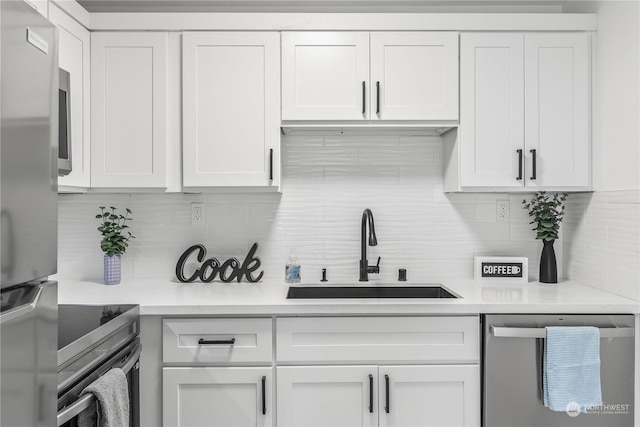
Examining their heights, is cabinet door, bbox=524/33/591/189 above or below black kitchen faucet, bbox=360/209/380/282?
above

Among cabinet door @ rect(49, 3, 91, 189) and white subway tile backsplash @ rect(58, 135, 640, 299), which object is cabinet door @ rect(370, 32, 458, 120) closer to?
white subway tile backsplash @ rect(58, 135, 640, 299)

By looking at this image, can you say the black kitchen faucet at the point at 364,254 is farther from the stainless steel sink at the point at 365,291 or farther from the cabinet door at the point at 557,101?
the cabinet door at the point at 557,101

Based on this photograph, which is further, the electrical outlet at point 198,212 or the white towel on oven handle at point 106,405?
the electrical outlet at point 198,212

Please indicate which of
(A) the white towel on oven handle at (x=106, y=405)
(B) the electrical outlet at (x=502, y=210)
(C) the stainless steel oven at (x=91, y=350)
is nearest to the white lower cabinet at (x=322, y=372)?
(C) the stainless steel oven at (x=91, y=350)

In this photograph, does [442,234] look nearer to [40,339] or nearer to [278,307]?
[278,307]

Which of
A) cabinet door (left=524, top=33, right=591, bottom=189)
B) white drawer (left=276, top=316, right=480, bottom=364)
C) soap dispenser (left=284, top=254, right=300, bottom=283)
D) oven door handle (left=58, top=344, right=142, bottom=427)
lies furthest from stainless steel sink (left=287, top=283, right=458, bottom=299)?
oven door handle (left=58, top=344, right=142, bottom=427)

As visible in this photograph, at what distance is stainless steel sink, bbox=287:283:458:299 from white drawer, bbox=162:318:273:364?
1.74 feet

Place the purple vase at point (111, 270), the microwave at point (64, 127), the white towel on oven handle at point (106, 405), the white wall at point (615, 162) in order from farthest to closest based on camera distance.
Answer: the purple vase at point (111, 270)
the white wall at point (615, 162)
the microwave at point (64, 127)
the white towel on oven handle at point (106, 405)

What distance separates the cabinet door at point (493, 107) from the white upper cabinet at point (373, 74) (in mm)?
71

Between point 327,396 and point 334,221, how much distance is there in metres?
0.95

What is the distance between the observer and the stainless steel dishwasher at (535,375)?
6.50ft

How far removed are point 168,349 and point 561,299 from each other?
1.61 m

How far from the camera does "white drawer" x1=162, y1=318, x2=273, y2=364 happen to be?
1.99 meters

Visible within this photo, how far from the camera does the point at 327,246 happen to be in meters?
2.67
